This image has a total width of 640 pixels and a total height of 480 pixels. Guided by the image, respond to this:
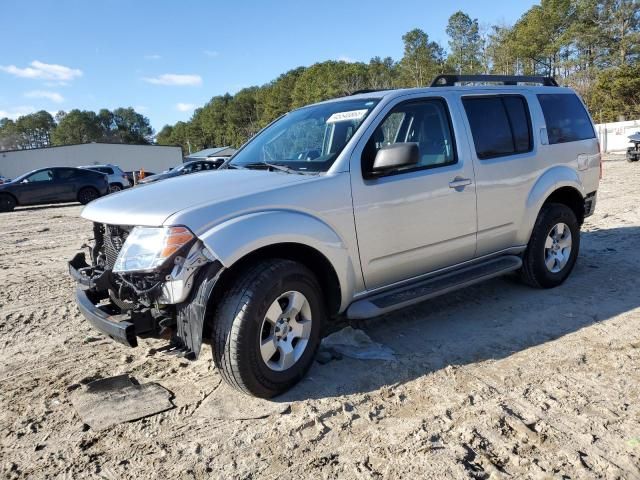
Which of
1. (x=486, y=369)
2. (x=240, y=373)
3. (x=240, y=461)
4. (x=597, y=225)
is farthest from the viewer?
(x=597, y=225)

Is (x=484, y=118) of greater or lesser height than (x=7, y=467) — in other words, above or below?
above

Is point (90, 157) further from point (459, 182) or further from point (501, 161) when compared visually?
point (459, 182)

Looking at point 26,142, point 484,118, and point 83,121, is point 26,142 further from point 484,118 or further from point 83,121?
point 484,118

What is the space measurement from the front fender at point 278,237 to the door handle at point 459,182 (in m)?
1.20

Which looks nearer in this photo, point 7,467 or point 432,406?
point 7,467

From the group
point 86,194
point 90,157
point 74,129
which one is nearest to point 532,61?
point 90,157

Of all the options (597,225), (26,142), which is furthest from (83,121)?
(597,225)

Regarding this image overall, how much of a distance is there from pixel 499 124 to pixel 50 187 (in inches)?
691

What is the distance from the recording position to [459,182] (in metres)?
4.20

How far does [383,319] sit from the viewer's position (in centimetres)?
Answer: 466

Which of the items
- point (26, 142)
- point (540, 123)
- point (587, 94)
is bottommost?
point (540, 123)

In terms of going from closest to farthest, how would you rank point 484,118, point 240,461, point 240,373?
point 240,461 → point 240,373 → point 484,118

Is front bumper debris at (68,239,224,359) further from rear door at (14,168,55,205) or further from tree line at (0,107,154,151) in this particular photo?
tree line at (0,107,154,151)

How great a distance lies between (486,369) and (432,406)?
2.20 ft
